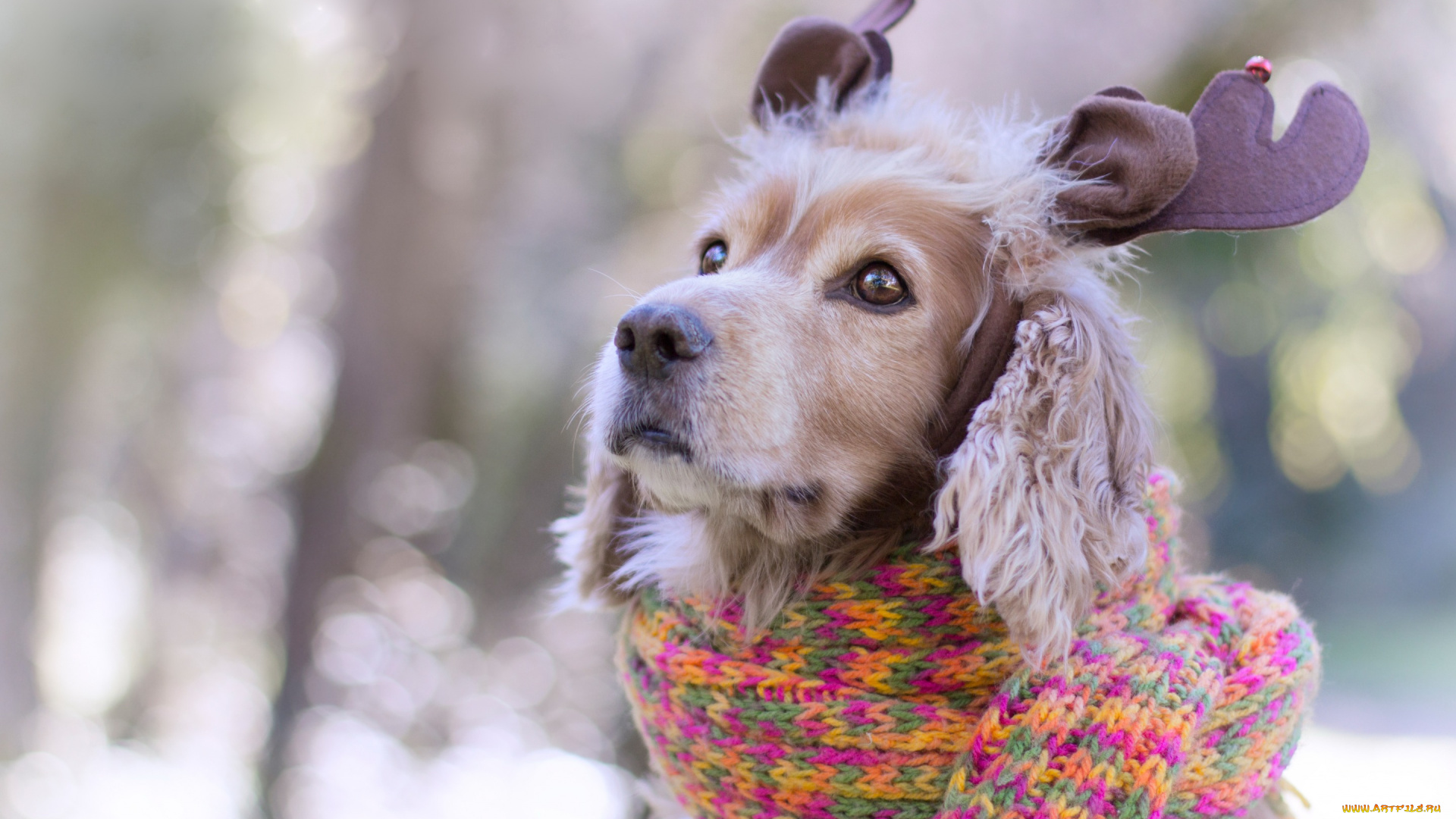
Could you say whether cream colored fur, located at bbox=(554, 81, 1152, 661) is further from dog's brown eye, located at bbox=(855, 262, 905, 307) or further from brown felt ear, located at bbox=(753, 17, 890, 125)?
brown felt ear, located at bbox=(753, 17, 890, 125)

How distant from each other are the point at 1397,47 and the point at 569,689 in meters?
4.76

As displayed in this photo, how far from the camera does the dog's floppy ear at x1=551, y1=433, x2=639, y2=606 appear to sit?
197cm

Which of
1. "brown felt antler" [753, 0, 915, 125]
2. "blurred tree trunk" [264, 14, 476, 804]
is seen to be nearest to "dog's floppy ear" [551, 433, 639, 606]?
"brown felt antler" [753, 0, 915, 125]

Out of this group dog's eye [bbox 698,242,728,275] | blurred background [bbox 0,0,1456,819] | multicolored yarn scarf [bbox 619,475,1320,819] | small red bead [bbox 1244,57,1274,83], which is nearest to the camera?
multicolored yarn scarf [bbox 619,475,1320,819]

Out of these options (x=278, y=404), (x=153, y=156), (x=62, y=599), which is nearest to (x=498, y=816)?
(x=278, y=404)

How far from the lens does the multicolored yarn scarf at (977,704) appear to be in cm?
139

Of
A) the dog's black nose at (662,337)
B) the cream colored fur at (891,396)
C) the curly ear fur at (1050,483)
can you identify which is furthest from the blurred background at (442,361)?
the curly ear fur at (1050,483)

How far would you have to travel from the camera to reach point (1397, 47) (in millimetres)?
3932

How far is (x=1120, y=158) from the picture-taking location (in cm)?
150

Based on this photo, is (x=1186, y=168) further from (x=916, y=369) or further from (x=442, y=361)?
(x=442, y=361)

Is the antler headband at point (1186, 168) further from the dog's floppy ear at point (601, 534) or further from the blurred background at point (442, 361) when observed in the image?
the blurred background at point (442, 361)

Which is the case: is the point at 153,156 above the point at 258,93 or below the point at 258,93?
below

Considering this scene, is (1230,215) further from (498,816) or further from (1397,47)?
(498,816)

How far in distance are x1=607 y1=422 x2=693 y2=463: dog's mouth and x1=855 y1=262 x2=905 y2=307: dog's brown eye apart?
0.45 metres
